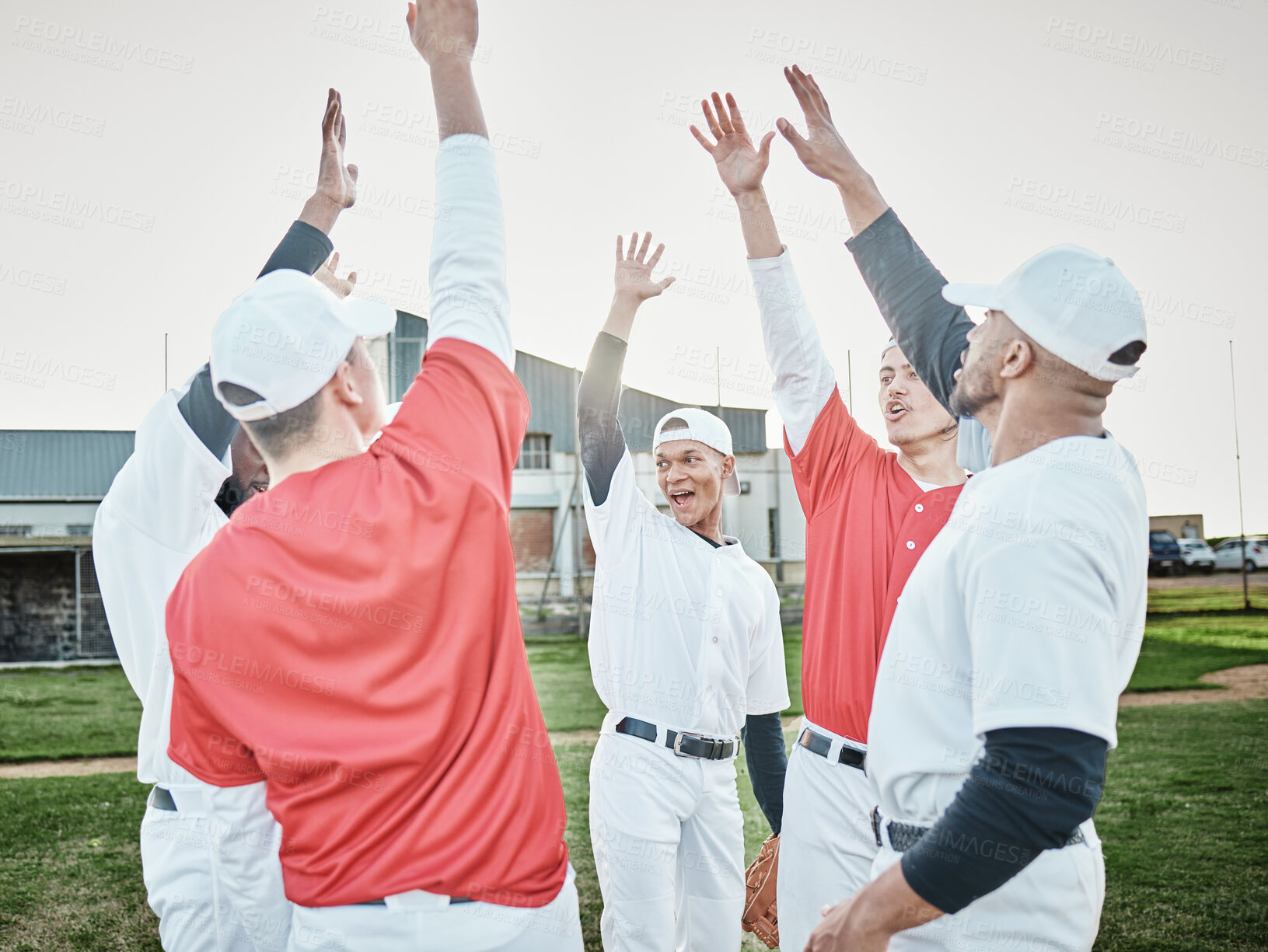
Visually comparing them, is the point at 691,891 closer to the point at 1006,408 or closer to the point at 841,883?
the point at 841,883

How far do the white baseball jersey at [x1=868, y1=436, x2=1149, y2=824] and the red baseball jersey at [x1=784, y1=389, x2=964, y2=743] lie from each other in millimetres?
1092

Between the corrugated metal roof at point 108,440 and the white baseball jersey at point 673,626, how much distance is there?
62.5ft

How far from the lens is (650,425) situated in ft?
90.2

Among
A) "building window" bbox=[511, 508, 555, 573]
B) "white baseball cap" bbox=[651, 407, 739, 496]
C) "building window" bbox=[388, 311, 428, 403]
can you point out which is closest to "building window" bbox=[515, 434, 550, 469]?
"building window" bbox=[511, 508, 555, 573]

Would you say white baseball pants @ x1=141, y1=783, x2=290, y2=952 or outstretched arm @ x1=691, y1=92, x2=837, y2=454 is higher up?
outstretched arm @ x1=691, y1=92, x2=837, y2=454

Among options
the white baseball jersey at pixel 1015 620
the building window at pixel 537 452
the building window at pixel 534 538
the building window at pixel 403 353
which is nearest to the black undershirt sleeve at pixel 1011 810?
the white baseball jersey at pixel 1015 620

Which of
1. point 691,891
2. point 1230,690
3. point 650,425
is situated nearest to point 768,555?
point 650,425

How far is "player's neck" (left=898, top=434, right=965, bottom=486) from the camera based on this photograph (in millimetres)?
3336

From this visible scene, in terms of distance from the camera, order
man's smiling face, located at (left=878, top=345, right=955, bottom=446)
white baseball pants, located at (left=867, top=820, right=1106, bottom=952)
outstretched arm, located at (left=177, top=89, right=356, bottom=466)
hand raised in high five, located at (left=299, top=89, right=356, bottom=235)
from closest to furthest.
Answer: white baseball pants, located at (left=867, top=820, right=1106, bottom=952) → outstretched arm, located at (left=177, top=89, right=356, bottom=466) → hand raised in high five, located at (left=299, top=89, right=356, bottom=235) → man's smiling face, located at (left=878, top=345, right=955, bottom=446)

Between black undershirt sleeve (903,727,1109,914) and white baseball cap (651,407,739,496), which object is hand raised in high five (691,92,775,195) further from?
black undershirt sleeve (903,727,1109,914)

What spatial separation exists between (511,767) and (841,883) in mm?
1660

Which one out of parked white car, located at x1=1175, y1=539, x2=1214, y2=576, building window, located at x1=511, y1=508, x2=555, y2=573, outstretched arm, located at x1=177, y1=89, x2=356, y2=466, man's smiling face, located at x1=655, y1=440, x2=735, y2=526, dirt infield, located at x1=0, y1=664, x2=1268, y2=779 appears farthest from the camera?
parked white car, located at x1=1175, y1=539, x2=1214, y2=576

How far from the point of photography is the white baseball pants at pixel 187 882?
2080 millimetres

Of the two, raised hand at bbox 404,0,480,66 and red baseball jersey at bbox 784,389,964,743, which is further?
red baseball jersey at bbox 784,389,964,743
